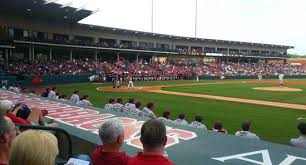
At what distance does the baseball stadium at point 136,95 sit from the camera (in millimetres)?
5113

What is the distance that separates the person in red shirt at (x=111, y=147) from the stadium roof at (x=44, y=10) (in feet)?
144

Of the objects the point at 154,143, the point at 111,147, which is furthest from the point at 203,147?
the point at 154,143

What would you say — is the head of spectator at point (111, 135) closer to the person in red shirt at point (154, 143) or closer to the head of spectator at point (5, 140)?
the person in red shirt at point (154, 143)

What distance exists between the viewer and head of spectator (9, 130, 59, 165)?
253 centimetres

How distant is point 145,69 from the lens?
204 ft

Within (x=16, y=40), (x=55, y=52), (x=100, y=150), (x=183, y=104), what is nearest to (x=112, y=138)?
(x=100, y=150)

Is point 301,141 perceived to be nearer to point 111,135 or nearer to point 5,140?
point 111,135

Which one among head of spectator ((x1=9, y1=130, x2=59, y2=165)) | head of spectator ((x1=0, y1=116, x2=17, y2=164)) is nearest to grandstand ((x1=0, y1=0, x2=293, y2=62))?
head of spectator ((x1=0, y1=116, x2=17, y2=164))

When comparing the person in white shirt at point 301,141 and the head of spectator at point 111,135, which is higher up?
the head of spectator at point 111,135

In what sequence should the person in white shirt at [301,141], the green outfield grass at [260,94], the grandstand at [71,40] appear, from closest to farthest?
the person in white shirt at [301,141] → the green outfield grass at [260,94] → the grandstand at [71,40]

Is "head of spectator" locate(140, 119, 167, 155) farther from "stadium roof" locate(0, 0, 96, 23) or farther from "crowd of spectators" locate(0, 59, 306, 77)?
"stadium roof" locate(0, 0, 96, 23)

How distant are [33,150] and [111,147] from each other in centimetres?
152

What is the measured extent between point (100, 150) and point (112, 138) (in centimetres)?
24

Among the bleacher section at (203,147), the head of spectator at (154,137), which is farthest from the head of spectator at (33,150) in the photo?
the bleacher section at (203,147)
